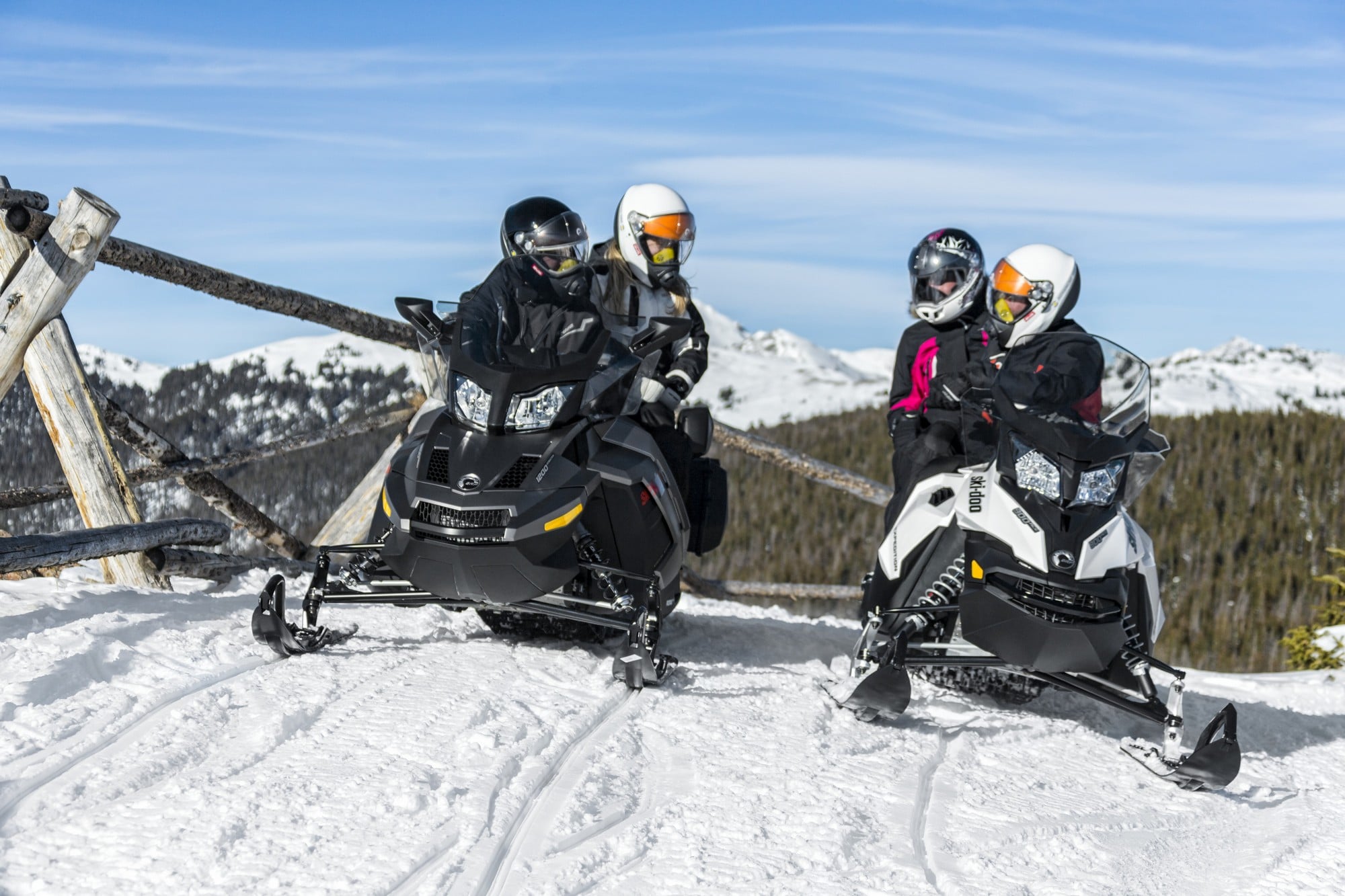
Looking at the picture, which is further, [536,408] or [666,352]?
[666,352]

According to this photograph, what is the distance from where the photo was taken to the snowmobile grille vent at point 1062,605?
13.5ft

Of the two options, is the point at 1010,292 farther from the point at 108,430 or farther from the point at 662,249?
the point at 108,430

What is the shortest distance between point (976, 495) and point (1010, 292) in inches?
36.6

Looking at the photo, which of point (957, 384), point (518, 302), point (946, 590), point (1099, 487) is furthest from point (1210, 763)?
point (518, 302)

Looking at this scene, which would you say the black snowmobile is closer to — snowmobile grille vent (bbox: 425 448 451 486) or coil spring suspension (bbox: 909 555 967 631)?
snowmobile grille vent (bbox: 425 448 451 486)

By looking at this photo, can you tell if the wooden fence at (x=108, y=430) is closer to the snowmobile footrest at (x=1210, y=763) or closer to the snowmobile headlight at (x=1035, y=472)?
the snowmobile headlight at (x=1035, y=472)

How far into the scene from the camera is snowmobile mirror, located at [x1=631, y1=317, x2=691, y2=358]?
483cm

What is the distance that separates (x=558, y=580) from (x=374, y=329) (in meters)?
3.71

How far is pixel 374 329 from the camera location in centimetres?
753

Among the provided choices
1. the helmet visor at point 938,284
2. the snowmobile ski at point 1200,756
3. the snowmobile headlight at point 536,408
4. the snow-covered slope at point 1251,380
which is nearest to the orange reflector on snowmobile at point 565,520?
the snowmobile headlight at point 536,408

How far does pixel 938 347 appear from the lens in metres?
5.32

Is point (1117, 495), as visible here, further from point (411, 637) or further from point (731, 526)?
point (731, 526)

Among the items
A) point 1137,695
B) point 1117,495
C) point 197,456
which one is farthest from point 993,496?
point 197,456

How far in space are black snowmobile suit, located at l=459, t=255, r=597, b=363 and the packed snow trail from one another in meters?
1.22
